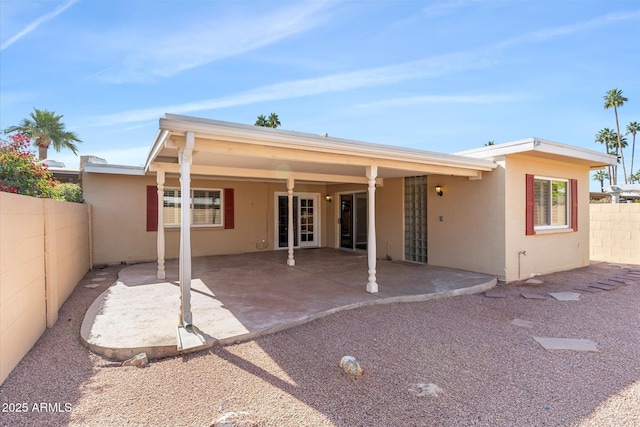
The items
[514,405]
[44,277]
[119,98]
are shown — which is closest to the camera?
[514,405]

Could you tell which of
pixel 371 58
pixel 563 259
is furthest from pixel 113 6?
pixel 563 259

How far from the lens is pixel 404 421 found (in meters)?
2.32

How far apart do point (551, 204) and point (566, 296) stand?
3096 millimetres

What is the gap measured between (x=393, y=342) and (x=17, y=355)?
12.3ft

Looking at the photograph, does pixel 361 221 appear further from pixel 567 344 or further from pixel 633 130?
pixel 633 130

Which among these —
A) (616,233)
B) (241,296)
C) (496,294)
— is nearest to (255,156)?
(241,296)

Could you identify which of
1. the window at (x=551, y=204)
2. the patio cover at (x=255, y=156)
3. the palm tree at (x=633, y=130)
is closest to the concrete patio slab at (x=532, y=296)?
the window at (x=551, y=204)

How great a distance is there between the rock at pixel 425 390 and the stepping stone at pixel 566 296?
4.23 m

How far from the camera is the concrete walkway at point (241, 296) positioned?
3717 millimetres

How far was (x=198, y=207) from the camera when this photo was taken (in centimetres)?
1005

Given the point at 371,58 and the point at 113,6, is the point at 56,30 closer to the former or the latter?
the point at 113,6

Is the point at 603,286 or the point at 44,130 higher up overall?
the point at 44,130

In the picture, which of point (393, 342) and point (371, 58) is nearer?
point (393, 342)

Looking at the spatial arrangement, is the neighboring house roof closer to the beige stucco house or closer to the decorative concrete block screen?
the beige stucco house
